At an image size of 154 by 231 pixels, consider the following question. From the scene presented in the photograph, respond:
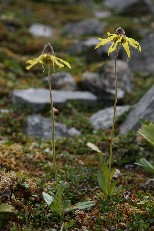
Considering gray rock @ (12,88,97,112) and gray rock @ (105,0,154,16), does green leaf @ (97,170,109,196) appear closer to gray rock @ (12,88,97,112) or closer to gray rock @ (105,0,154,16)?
gray rock @ (12,88,97,112)

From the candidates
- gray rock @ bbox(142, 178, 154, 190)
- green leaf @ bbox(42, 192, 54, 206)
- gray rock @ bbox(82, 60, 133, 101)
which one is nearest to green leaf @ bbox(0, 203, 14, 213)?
green leaf @ bbox(42, 192, 54, 206)

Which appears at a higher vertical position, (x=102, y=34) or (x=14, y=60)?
(x=102, y=34)

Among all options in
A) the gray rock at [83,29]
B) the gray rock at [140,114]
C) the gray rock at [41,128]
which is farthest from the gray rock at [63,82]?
the gray rock at [83,29]

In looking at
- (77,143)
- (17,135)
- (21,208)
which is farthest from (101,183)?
(17,135)

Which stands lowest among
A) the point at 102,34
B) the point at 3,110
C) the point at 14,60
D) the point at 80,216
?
the point at 80,216

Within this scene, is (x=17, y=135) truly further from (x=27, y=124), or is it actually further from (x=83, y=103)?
(x=83, y=103)

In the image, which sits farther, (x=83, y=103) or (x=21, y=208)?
(x=83, y=103)

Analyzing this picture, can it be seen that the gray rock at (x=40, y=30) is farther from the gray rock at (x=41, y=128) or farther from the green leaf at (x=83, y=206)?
the green leaf at (x=83, y=206)
